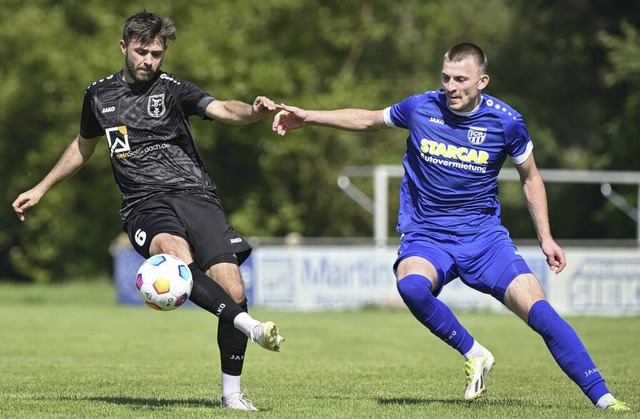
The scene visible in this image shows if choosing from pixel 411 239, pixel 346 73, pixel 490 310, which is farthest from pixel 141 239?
pixel 346 73

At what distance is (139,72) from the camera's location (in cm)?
755

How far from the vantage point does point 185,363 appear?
11.6m

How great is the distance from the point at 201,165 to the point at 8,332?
9719 mm

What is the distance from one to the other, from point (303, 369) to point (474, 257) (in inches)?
154

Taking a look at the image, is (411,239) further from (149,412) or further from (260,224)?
(260,224)

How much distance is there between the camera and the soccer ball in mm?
7086

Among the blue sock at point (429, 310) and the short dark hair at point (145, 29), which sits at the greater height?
the short dark hair at point (145, 29)

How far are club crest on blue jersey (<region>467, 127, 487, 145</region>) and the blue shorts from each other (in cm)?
59

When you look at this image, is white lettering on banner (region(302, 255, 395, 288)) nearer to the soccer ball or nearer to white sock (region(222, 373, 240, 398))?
white sock (region(222, 373, 240, 398))

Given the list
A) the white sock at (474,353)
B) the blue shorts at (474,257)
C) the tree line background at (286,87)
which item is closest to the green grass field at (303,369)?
the white sock at (474,353)

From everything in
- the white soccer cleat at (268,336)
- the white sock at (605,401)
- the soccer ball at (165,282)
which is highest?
the soccer ball at (165,282)

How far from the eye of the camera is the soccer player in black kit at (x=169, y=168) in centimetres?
740

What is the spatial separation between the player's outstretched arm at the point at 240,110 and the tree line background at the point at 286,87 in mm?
23115

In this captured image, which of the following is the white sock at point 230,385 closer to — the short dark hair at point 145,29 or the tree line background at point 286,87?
the short dark hair at point 145,29
